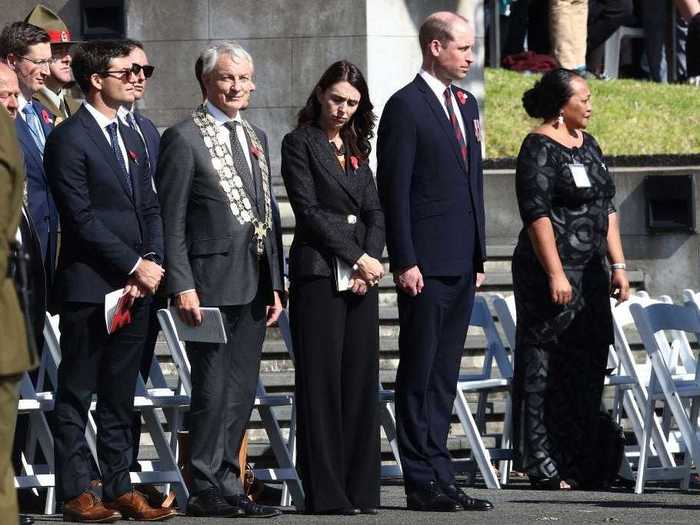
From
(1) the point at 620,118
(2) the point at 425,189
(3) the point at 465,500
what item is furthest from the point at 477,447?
(1) the point at 620,118

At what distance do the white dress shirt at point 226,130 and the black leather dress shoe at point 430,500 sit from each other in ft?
5.24

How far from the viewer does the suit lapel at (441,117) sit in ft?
32.0

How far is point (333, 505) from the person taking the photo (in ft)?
30.6

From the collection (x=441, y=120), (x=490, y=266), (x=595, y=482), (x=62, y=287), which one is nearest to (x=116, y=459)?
(x=62, y=287)

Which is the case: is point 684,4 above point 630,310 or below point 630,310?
above

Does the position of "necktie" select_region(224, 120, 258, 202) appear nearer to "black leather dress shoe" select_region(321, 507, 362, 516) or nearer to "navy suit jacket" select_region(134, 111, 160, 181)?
"navy suit jacket" select_region(134, 111, 160, 181)

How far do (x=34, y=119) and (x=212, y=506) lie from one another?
216 cm

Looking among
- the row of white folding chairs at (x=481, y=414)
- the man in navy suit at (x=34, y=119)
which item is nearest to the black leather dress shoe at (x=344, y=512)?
the row of white folding chairs at (x=481, y=414)

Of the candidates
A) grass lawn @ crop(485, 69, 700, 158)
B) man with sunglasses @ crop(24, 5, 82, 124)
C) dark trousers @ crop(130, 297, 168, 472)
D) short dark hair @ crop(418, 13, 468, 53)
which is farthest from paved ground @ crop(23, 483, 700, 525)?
grass lawn @ crop(485, 69, 700, 158)

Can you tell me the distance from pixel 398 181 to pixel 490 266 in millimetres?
4858

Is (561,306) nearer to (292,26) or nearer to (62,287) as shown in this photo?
(62,287)

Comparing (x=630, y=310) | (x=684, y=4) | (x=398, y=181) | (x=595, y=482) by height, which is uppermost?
(x=684, y=4)

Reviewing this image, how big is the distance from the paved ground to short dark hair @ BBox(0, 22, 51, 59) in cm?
226

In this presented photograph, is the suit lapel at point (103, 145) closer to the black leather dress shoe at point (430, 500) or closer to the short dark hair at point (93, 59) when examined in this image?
the short dark hair at point (93, 59)
